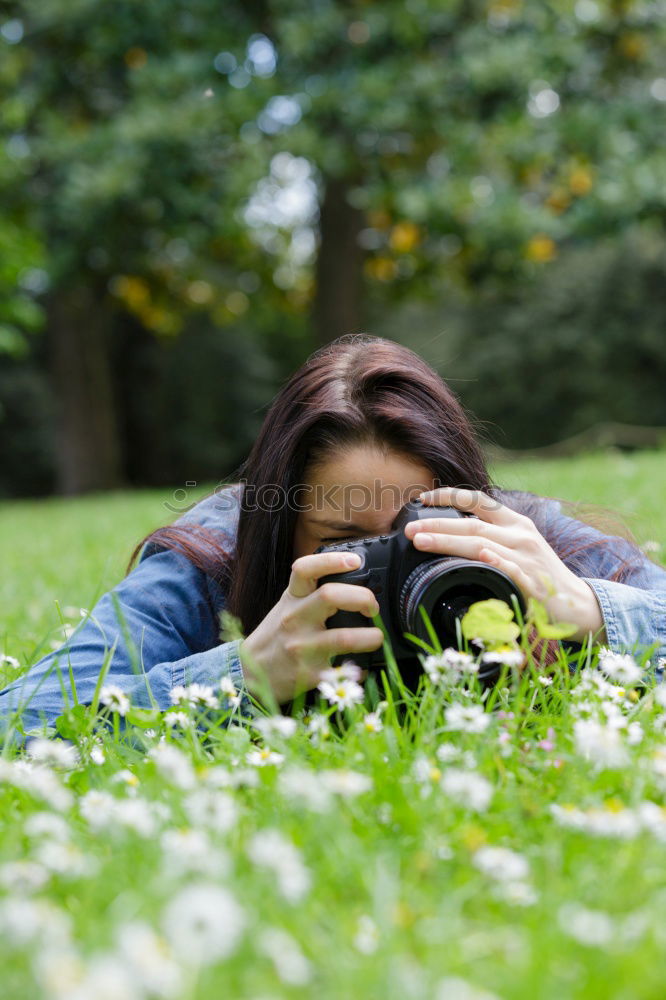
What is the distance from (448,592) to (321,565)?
0.24 metres

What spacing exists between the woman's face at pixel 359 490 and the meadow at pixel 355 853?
0.40 m

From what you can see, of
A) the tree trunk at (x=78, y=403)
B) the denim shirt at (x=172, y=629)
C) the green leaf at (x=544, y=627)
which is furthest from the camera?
the tree trunk at (x=78, y=403)

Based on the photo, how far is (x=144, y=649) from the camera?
1.93m

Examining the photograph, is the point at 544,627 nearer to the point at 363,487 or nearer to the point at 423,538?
the point at 423,538

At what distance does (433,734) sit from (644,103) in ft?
28.3

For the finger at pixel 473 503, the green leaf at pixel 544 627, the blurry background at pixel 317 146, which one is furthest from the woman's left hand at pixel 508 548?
the blurry background at pixel 317 146

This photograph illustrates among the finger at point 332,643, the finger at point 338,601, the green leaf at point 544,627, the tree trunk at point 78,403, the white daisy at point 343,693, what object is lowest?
the tree trunk at point 78,403

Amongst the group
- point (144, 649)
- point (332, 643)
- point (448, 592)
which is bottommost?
point (144, 649)

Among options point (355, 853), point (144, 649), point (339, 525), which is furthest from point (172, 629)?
point (355, 853)

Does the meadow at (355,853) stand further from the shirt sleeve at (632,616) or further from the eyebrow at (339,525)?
the eyebrow at (339,525)

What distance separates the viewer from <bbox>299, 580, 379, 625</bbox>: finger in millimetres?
1643

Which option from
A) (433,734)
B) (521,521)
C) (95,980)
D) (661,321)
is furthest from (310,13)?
(661,321)

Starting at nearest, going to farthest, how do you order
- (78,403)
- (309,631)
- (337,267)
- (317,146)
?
(309,631)
(317,146)
(337,267)
(78,403)

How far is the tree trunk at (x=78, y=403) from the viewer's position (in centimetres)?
1293
